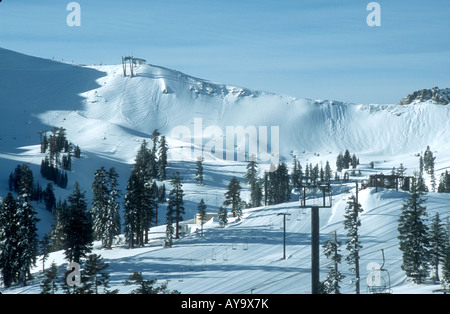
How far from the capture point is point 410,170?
167625 mm

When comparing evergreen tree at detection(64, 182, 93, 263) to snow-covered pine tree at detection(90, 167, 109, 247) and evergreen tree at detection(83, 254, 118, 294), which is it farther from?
snow-covered pine tree at detection(90, 167, 109, 247)

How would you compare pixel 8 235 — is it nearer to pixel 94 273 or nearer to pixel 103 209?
pixel 103 209

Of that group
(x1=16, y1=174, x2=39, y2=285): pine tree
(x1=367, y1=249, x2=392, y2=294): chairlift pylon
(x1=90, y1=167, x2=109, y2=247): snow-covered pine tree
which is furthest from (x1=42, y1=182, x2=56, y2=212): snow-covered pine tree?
(x1=367, y1=249, x2=392, y2=294): chairlift pylon

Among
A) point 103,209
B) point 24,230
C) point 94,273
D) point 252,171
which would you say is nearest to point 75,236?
point 24,230

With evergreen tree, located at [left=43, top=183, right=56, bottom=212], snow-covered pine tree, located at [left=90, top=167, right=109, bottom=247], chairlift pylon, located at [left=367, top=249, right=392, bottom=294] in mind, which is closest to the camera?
chairlift pylon, located at [left=367, top=249, right=392, bottom=294]

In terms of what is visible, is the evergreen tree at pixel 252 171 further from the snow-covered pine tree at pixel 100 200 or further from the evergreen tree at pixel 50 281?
the evergreen tree at pixel 50 281

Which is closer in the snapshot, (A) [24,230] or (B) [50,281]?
(B) [50,281]

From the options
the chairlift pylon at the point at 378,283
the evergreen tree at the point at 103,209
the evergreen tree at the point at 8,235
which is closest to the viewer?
the chairlift pylon at the point at 378,283

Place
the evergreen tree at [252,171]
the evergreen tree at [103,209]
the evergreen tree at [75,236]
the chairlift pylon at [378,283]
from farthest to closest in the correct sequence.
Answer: the evergreen tree at [252,171]
the evergreen tree at [103,209]
the evergreen tree at [75,236]
the chairlift pylon at [378,283]

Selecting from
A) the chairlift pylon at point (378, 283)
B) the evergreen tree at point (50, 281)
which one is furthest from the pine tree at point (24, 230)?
the chairlift pylon at point (378, 283)

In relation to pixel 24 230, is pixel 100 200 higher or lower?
higher
